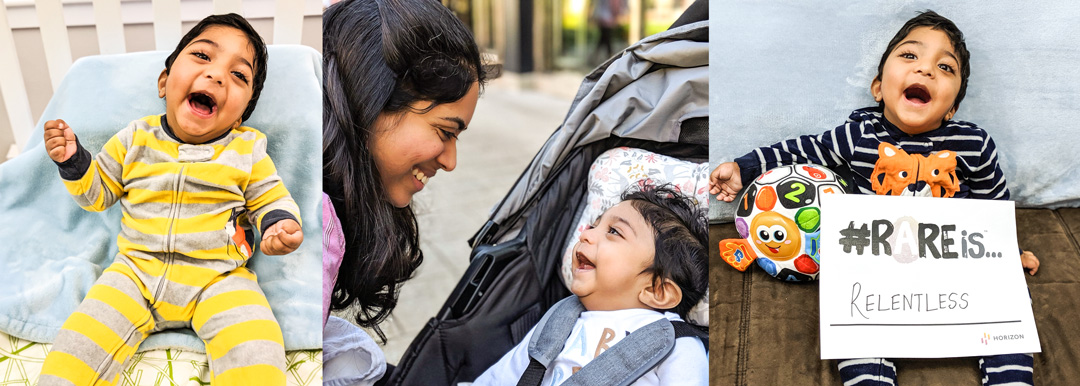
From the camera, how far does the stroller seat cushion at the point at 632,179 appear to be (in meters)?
1.15

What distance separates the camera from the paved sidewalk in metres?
1.35

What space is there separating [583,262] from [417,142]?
34cm

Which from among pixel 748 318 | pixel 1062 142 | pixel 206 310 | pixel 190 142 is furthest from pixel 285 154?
pixel 1062 142

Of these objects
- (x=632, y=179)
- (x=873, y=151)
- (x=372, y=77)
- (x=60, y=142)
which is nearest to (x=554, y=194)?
(x=632, y=179)

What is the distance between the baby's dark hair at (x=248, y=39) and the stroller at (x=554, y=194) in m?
0.45

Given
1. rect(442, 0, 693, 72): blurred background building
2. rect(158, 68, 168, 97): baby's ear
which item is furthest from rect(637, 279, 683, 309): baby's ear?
rect(442, 0, 693, 72): blurred background building

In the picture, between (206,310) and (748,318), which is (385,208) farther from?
(748,318)

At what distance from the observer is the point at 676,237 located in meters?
1.11

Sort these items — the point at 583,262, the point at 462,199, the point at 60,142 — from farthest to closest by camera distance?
the point at 462,199 → the point at 583,262 → the point at 60,142

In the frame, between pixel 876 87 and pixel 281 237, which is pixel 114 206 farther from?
pixel 876 87

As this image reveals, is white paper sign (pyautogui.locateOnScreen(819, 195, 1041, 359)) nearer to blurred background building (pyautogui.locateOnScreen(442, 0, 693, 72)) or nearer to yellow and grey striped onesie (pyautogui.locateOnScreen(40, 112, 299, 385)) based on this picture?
yellow and grey striped onesie (pyautogui.locateOnScreen(40, 112, 299, 385))

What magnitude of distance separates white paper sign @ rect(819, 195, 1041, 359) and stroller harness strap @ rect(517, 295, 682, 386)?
248 mm

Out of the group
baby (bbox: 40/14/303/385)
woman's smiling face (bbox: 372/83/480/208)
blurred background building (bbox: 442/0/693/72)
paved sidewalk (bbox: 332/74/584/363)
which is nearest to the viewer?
baby (bbox: 40/14/303/385)

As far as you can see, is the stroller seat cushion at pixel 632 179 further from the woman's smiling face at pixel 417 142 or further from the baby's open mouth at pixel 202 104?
the baby's open mouth at pixel 202 104
